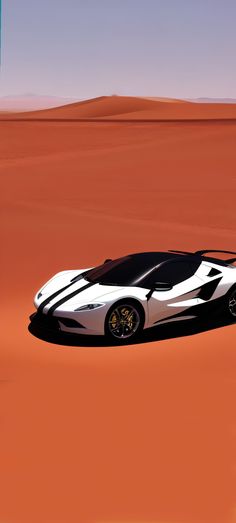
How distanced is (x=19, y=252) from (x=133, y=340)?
572cm

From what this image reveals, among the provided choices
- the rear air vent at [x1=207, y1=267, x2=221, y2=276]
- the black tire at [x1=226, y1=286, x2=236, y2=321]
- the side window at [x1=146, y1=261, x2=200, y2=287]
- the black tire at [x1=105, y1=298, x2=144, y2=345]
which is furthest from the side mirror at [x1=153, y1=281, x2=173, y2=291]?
the black tire at [x1=226, y1=286, x2=236, y2=321]

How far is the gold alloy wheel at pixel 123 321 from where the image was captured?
8.37 meters

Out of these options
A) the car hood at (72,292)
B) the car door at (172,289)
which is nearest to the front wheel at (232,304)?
the car door at (172,289)

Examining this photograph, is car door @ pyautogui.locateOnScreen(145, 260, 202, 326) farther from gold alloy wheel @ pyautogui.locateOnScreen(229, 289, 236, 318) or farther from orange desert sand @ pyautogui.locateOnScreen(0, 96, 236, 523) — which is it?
gold alloy wheel @ pyautogui.locateOnScreen(229, 289, 236, 318)

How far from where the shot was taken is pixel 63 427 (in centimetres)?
569

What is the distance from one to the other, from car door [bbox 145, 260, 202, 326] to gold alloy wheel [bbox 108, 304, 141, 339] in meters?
0.21

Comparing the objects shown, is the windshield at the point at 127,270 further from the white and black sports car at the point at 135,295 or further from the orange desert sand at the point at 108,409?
the orange desert sand at the point at 108,409

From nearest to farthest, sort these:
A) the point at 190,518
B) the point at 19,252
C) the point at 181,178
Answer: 1. the point at 190,518
2. the point at 19,252
3. the point at 181,178

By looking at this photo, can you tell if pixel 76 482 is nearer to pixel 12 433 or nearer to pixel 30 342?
pixel 12 433

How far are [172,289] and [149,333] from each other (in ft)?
2.03

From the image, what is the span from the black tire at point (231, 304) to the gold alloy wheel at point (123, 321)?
1.43 meters

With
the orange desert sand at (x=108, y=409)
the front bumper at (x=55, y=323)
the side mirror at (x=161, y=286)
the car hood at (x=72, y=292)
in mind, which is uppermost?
the side mirror at (x=161, y=286)

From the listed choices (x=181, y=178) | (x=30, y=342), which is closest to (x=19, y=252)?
(x=30, y=342)

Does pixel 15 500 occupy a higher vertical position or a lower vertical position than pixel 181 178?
lower
